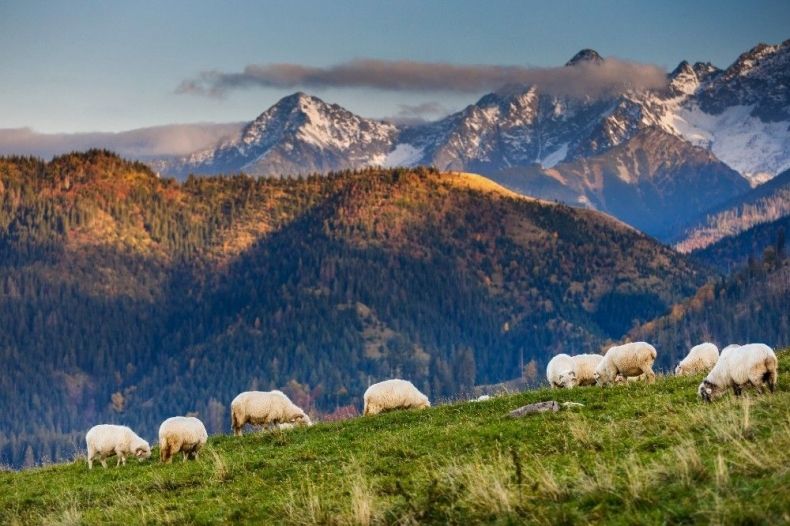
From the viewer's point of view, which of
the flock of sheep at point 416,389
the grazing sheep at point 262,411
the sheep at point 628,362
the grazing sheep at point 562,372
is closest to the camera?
the flock of sheep at point 416,389

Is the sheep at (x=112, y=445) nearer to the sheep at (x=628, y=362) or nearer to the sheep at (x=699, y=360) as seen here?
the sheep at (x=628, y=362)

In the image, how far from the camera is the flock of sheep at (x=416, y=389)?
2733cm

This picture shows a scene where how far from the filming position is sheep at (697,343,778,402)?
88.0 feet

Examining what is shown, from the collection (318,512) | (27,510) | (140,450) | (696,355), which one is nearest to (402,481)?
(318,512)

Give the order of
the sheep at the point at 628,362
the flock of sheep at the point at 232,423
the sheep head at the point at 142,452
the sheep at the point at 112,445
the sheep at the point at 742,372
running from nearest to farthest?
the sheep at the point at 742,372
the flock of sheep at the point at 232,423
the sheep at the point at 112,445
the sheep head at the point at 142,452
the sheep at the point at 628,362

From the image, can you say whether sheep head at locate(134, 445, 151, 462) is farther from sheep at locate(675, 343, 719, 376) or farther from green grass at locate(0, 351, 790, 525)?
sheep at locate(675, 343, 719, 376)

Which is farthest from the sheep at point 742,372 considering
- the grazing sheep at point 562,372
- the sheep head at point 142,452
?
the sheep head at point 142,452

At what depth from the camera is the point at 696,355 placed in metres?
44.4

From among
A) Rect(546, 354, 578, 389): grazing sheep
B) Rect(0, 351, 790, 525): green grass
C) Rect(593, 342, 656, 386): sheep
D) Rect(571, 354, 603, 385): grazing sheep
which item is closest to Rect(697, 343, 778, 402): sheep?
Rect(0, 351, 790, 525): green grass

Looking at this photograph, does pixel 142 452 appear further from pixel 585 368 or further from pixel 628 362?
pixel 585 368

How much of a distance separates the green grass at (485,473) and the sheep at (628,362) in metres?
5.22

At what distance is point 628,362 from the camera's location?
39344mm

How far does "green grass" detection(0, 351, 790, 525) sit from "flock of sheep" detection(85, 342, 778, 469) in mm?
730

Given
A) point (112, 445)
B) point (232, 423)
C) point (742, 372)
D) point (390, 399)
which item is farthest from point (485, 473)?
point (390, 399)
